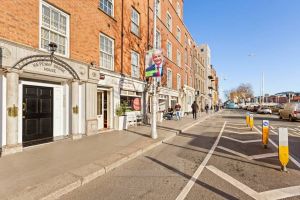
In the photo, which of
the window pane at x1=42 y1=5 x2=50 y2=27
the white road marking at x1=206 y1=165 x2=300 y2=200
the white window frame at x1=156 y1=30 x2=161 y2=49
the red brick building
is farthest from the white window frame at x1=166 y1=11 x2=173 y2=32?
the white road marking at x1=206 y1=165 x2=300 y2=200

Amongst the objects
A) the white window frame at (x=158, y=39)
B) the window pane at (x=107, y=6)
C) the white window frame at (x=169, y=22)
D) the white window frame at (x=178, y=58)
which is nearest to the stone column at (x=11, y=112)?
the window pane at (x=107, y=6)

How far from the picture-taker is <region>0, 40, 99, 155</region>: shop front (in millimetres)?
7367

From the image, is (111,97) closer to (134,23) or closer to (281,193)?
(134,23)

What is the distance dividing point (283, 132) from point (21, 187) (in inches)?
249

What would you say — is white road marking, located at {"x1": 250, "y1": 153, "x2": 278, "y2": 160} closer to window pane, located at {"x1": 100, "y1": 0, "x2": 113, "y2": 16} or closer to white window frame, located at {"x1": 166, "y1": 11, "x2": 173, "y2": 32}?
window pane, located at {"x1": 100, "y1": 0, "x2": 113, "y2": 16}

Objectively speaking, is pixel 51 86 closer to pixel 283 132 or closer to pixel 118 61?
pixel 118 61

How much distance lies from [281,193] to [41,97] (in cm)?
856

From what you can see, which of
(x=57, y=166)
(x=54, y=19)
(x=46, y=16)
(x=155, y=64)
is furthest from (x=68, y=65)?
(x=57, y=166)

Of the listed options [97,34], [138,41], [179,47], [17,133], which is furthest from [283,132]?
[179,47]

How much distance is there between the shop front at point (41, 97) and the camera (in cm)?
737

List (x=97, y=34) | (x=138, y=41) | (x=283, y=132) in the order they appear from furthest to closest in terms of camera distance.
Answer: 1. (x=138, y=41)
2. (x=97, y=34)
3. (x=283, y=132)

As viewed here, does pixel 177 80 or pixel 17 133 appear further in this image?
pixel 177 80

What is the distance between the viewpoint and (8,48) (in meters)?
7.35

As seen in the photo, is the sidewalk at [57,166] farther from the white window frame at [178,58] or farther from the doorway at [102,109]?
the white window frame at [178,58]
